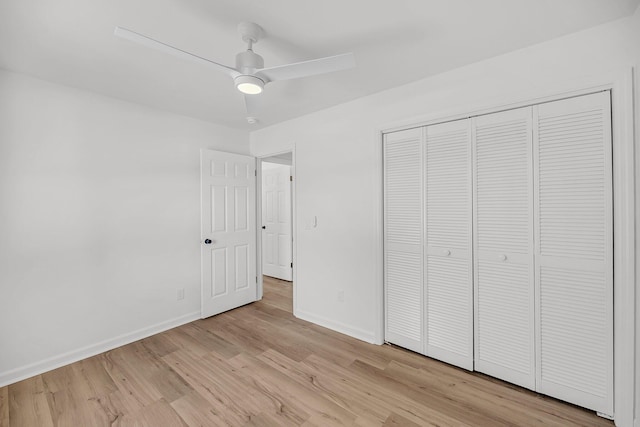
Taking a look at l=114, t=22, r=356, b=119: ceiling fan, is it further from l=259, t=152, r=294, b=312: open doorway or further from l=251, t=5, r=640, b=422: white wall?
l=259, t=152, r=294, b=312: open doorway

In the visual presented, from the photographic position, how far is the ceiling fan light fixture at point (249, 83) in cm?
161

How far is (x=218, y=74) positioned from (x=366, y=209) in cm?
173

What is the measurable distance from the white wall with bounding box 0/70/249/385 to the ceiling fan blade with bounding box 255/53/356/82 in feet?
6.34

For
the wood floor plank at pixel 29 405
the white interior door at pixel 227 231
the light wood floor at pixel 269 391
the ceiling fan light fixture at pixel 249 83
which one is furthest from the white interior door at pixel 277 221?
the wood floor plank at pixel 29 405

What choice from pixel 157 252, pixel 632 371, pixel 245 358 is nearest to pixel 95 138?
pixel 157 252

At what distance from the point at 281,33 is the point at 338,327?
2.65m

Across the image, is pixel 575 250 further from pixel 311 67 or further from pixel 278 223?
pixel 278 223

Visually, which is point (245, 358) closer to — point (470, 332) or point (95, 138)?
point (470, 332)

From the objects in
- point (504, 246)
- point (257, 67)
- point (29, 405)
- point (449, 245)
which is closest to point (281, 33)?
point (257, 67)

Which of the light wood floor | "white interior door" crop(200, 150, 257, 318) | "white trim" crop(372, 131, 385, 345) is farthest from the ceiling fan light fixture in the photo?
the light wood floor

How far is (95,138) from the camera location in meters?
2.54

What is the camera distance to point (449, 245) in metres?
2.28

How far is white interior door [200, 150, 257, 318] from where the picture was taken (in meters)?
3.28

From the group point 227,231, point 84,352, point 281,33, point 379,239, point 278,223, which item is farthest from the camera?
point 278,223
